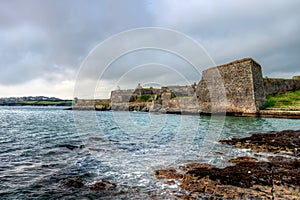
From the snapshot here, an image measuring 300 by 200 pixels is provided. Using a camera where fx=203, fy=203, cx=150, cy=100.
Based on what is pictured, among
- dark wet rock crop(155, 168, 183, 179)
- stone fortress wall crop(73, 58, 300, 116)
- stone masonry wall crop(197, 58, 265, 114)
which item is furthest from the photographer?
stone fortress wall crop(73, 58, 300, 116)

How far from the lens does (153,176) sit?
7.65 m

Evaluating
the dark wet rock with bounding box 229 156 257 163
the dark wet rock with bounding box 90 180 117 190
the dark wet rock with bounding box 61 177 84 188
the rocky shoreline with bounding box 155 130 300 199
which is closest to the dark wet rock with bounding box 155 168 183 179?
the rocky shoreline with bounding box 155 130 300 199

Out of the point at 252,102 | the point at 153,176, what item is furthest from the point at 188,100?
the point at 153,176

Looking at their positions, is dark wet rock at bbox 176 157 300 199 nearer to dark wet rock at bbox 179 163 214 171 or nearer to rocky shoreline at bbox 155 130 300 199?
rocky shoreline at bbox 155 130 300 199

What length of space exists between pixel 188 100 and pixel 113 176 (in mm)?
49533

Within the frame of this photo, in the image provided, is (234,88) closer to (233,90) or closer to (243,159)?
(233,90)

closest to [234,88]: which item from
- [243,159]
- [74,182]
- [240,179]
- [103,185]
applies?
[243,159]

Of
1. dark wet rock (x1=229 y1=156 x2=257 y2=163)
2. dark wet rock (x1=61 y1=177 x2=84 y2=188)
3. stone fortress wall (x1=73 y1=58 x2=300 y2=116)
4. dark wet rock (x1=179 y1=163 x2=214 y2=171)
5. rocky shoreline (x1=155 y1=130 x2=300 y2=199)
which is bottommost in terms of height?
dark wet rock (x1=229 y1=156 x2=257 y2=163)

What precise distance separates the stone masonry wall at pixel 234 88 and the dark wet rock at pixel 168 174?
112 feet

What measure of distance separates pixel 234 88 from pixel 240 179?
37327mm

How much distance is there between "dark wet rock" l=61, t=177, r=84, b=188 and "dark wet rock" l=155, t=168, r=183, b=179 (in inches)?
107

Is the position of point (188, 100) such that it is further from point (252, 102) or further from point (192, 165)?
point (192, 165)

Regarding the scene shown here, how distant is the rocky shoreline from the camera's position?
5688 millimetres

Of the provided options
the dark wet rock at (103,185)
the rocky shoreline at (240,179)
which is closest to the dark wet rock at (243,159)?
the rocky shoreline at (240,179)
